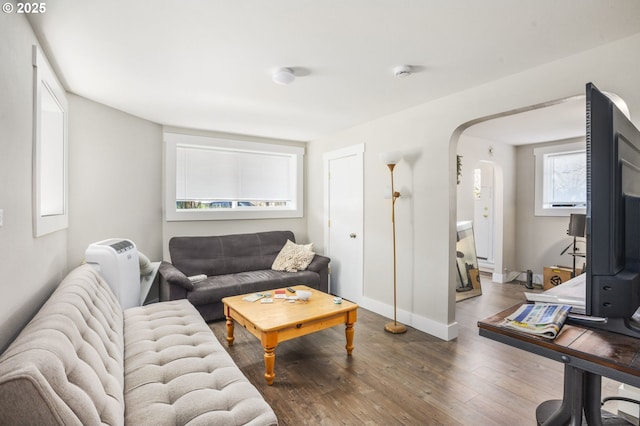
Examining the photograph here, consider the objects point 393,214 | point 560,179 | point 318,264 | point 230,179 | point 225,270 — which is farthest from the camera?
point 560,179

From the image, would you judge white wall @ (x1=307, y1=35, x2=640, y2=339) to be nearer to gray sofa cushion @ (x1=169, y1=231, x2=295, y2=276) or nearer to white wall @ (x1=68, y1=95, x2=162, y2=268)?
gray sofa cushion @ (x1=169, y1=231, x2=295, y2=276)

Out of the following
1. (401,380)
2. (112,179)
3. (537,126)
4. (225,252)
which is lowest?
(401,380)

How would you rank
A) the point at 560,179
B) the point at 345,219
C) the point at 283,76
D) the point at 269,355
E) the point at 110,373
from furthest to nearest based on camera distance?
the point at 560,179, the point at 345,219, the point at 283,76, the point at 269,355, the point at 110,373

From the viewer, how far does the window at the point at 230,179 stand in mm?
4172

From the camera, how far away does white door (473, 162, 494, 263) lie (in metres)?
5.79

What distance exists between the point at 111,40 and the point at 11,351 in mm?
1850

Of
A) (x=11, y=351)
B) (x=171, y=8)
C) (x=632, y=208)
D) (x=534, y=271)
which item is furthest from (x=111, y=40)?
(x=534, y=271)

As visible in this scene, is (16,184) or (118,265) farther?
(118,265)

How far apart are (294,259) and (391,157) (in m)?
1.94

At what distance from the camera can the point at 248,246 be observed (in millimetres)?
4422

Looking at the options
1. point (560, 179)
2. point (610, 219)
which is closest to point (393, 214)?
point (610, 219)

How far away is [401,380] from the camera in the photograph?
2363 millimetres

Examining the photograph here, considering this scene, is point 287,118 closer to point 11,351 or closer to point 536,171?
point 11,351

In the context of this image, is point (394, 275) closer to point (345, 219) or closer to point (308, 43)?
point (345, 219)
